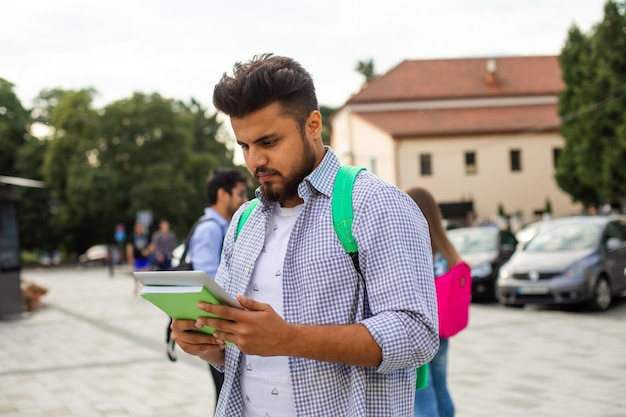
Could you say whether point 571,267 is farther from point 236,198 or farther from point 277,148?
point 277,148

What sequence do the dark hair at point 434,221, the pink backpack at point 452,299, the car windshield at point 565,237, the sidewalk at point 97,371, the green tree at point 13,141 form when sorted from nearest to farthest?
the pink backpack at point 452,299 < the dark hair at point 434,221 < the sidewalk at point 97,371 < the car windshield at point 565,237 < the green tree at point 13,141

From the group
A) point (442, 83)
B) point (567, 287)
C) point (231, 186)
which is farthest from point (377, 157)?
point (231, 186)

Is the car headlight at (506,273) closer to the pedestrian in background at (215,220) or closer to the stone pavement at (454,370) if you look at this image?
the stone pavement at (454,370)

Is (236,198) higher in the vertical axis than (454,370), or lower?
higher

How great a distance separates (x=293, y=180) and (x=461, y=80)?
190 ft

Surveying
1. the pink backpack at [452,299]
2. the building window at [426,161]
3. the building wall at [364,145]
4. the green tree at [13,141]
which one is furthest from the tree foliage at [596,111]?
the green tree at [13,141]

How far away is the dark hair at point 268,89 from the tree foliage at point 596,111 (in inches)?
1534

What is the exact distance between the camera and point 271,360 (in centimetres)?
236

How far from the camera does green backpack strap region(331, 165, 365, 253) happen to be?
2250 millimetres

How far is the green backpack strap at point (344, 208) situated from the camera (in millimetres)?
2250

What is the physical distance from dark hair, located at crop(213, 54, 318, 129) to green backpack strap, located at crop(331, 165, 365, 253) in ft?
0.62

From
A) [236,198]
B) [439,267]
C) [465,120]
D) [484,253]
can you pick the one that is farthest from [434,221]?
[465,120]

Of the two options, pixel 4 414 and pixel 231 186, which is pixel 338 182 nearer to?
pixel 231 186

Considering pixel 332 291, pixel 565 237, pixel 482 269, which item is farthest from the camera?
pixel 482 269
